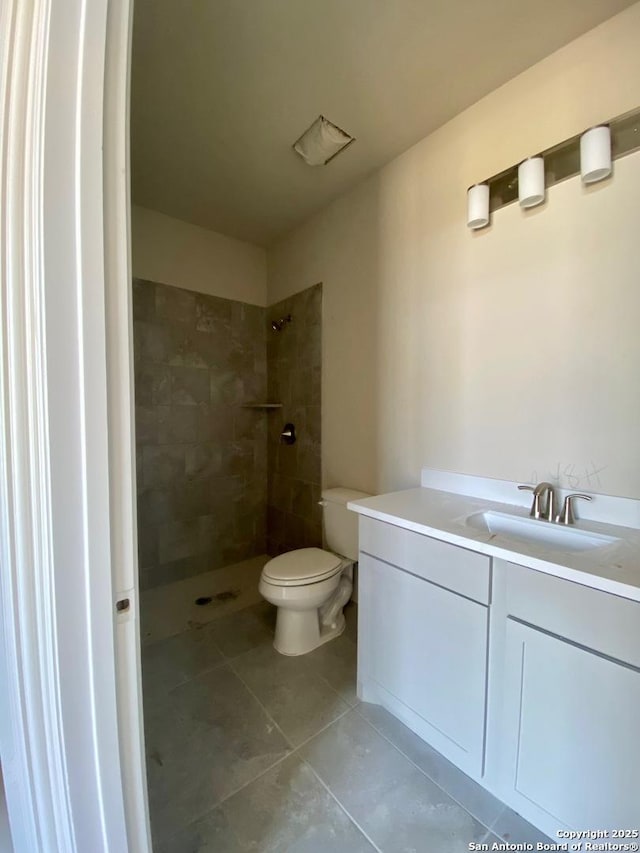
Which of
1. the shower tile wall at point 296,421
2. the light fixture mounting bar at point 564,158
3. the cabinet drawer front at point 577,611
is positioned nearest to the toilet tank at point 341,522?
the shower tile wall at point 296,421

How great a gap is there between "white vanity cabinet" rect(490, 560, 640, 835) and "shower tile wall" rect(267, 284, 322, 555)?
1451 mm

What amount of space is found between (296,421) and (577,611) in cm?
193

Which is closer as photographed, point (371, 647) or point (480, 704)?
point (480, 704)

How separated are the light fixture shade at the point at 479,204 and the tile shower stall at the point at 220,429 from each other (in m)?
1.07

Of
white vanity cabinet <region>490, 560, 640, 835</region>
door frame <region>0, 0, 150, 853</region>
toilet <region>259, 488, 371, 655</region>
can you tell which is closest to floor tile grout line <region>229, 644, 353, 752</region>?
toilet <region>259, 488, 371, 655</region>

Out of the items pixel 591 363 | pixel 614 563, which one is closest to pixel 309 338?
pixel 591 363

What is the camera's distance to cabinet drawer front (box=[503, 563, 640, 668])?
797mm

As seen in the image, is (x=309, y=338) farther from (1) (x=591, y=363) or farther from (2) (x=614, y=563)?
(2) (x=614, y=563)

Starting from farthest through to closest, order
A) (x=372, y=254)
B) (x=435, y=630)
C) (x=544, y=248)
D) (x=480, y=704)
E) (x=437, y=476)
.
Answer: (x=372, y=254), (x=437, y=476), (x=544, y=248), (x=435, y=630), (x=480, y=704)

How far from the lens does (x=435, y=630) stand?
3.84 feet

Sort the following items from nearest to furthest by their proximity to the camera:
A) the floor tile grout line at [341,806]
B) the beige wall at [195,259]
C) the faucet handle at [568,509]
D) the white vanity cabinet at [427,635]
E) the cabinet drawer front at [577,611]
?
the cabinet drawer front at [577,611]
the floor tile grout line at [341,806]
the white vanity cabinet at [427,635]
the faucet handle at [568,509]
the beige wall at [195,259]

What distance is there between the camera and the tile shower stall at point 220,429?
2320mm

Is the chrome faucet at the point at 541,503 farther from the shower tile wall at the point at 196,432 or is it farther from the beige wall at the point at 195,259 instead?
the beige wall at the point at 195,259

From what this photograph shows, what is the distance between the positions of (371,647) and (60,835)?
1.04 meters
